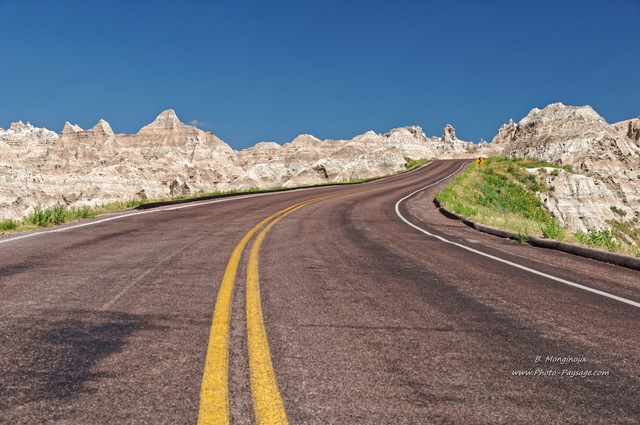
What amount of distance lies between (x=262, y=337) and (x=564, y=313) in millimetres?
3194

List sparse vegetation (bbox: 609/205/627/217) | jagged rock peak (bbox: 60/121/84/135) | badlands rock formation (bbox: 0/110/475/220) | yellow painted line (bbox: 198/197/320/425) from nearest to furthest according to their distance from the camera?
yellow painted line (bbox: 198/197/320/425), sparse vegetation (bbox: 609/205/627/217), badlands rock formation (bbox: 0/110/475/220), jagged rock peak (bbox: 60/121/84/135)

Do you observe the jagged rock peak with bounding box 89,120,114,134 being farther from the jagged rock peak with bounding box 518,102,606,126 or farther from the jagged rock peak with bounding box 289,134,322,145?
the jagged rock peak with bounding box 518,102,606,126

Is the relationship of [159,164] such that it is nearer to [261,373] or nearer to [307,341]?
[307,341]

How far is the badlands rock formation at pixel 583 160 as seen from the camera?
3491cm

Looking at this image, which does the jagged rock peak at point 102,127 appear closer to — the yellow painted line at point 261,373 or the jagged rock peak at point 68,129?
the jagged rock peak at point 68,129

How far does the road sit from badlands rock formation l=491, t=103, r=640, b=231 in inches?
1285

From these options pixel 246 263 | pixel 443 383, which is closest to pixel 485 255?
pixel 246 263

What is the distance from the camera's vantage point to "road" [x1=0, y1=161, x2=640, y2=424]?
232 cm

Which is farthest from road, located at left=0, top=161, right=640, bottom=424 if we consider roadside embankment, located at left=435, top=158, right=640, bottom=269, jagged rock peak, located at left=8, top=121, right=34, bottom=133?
jagged rock peak, located at left=8, top=121, right=34, bottom=133

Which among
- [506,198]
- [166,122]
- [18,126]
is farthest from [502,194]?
[18,126]

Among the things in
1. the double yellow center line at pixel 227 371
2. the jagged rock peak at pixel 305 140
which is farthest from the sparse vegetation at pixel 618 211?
the jagged rock peak at pixel 305 140

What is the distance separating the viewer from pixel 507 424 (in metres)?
2.21

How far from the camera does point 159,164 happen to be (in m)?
95.0

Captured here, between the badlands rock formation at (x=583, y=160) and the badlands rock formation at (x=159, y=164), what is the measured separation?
74.6 ft
